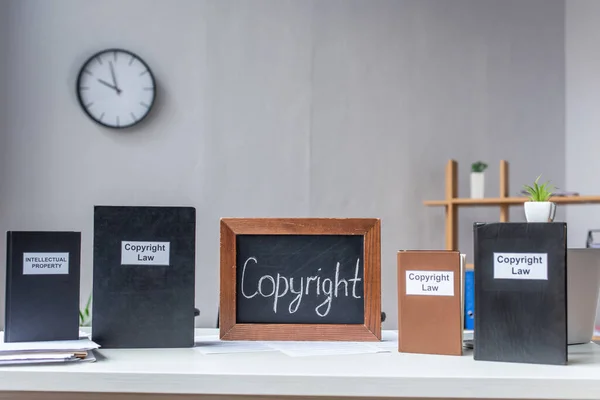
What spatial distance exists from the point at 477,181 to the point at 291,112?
1.09 meters

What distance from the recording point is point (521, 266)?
1104 millimetres

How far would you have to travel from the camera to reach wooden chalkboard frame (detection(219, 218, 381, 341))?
129 centimetres

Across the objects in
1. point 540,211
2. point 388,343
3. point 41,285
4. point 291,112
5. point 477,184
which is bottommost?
point 388,343

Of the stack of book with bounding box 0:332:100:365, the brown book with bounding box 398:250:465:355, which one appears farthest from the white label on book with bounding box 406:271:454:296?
the stack of book with bounding box 0:332:100:365

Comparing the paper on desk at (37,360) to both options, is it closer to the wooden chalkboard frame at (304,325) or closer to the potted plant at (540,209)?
the wooden chalkboard frame at (304,325)

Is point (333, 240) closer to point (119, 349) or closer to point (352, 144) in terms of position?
point (119, 349)

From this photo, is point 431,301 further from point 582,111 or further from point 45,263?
point 582,111

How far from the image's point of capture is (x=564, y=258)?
1.08 meters

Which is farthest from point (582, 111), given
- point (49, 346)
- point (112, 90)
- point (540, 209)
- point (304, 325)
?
point (49, 346)

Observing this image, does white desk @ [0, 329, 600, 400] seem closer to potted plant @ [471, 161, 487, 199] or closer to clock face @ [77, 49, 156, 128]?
potted plant @ [471, 161, 487, 199]

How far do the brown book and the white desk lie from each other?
0.38 feet

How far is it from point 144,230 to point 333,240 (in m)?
0.36

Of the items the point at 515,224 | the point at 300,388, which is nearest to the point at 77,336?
the point at 300,388

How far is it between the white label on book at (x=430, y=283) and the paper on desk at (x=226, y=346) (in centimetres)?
28
